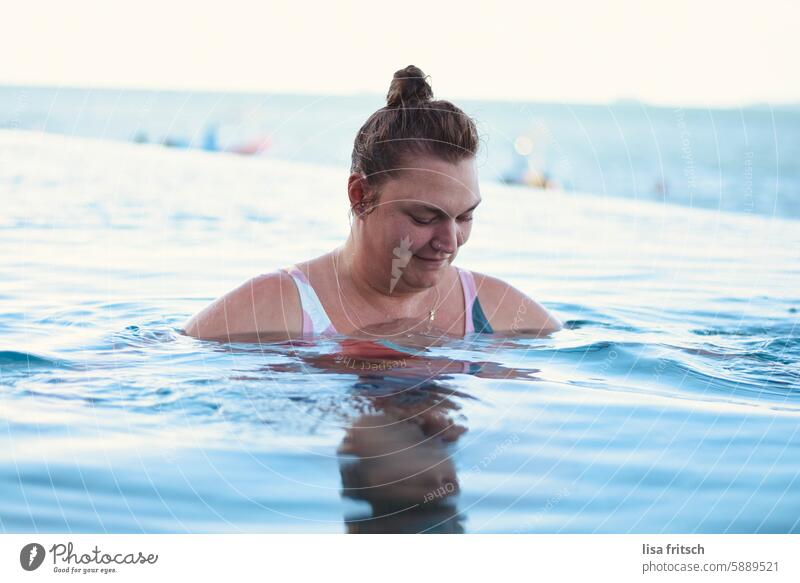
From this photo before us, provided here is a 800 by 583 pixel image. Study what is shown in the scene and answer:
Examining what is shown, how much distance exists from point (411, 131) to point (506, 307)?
3.88ft

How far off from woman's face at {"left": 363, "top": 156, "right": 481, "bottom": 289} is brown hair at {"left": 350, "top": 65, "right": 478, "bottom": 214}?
45 mm

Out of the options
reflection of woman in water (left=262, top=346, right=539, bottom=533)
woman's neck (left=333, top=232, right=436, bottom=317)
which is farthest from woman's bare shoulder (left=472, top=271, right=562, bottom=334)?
reflection of woman in water (left=262, top=346, right=539, bottom=533)

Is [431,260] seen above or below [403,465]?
above

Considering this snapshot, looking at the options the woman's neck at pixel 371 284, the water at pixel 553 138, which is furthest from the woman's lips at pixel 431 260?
the water at pixel 553 138

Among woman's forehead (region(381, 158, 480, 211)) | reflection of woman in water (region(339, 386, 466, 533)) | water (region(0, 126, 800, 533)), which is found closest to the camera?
reflection of woman in water (region(339, 386, 466, 533))

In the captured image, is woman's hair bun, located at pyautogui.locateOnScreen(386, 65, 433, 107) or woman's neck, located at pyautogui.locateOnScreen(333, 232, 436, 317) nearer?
woman's hair bun, located at pyautogui.locateOnScreen(386, 65, 433, 107)

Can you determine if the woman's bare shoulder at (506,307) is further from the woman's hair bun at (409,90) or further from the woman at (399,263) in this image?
the woman's hair bun at (409,90)

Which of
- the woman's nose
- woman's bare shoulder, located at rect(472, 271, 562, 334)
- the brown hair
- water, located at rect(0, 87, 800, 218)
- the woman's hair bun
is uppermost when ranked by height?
water, located at rect(0, 87, 800, 218)

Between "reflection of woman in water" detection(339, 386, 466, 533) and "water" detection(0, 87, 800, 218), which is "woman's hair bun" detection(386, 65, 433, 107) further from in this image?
"water" detection(0, 87, 800, 218)

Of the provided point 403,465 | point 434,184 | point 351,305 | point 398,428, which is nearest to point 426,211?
point 434,184

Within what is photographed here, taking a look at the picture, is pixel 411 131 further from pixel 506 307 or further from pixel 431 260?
pixel 506 307

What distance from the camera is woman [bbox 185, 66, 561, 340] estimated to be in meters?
3.87

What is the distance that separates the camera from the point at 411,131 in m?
3.89
